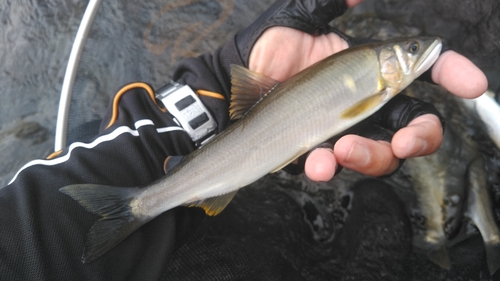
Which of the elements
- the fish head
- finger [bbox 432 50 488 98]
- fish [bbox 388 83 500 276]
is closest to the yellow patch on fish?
the fish head

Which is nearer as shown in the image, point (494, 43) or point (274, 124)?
point (274, 124)

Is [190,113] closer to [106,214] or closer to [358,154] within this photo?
[106,214]

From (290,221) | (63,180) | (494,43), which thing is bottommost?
(290,221)

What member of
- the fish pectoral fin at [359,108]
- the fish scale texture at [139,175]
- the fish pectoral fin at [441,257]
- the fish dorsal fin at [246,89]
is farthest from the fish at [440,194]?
the fish dorsal fin at [246,89]

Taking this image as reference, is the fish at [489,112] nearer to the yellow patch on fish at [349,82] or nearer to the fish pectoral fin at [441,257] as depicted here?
the fish pectoral fin at [441,257]

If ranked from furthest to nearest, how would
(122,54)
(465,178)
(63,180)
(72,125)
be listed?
(122,54) < (72,125) < (465,178) < (63,180)

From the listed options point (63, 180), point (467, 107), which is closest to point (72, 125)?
point (63, 180)

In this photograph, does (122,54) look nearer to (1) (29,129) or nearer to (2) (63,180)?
(1) (29,129)
